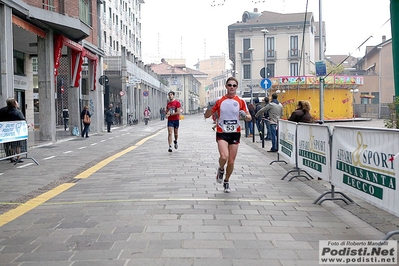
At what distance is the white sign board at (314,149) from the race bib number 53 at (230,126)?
1383 millimetres

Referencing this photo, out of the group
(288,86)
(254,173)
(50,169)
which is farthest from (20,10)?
(288,86)

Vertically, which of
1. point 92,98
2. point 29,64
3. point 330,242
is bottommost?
point 330,242

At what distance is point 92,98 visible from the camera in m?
28.4

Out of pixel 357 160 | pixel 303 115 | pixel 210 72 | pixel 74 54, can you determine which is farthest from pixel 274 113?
pixel 210 72

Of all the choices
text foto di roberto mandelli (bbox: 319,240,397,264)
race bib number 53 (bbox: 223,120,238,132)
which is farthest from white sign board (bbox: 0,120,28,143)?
text foto di roberto mandelli (bbox: 319,240,397,264)

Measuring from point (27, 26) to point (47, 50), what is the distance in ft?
7.90

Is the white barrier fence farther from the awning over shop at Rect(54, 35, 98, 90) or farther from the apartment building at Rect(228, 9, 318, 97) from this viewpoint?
the apartment building at Rect(228, 9, 318, 97)

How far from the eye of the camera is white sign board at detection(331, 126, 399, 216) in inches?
185

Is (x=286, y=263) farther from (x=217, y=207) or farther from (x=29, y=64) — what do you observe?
(x=29, y=64)

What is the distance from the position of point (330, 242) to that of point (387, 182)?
0.91m

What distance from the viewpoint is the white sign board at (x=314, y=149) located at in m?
6.99

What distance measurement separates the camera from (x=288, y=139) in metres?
9.95

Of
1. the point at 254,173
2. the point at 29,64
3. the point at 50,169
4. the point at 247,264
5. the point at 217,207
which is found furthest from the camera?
the point at 29,64

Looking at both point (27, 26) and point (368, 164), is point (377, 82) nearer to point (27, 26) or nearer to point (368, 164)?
point (27, 26)
